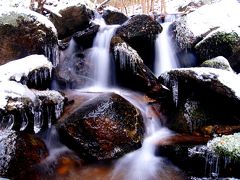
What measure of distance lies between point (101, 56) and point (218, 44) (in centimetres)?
314

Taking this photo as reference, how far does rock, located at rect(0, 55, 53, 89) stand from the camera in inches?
243

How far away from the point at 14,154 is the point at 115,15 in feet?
22.6

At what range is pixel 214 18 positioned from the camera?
884cm

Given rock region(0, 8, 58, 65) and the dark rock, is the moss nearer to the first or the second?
rock region(0, 8, 58, 65)

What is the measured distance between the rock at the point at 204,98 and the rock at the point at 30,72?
2850 mm

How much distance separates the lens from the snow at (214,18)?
8485 millimetres

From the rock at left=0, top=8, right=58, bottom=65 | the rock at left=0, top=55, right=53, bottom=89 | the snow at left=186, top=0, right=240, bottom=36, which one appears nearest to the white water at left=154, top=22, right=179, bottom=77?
the snow at left=186, top=0, right=240, bottom=36

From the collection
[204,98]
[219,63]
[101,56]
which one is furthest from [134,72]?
[219,63]

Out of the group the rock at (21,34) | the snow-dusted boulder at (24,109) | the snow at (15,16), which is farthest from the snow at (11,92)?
the snow at (15,16)

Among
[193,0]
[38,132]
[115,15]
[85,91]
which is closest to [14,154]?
[38,132]

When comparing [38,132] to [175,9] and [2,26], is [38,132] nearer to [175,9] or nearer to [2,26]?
[2,26]

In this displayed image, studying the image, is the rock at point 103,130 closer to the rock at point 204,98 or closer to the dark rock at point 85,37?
the rock at point 204,98

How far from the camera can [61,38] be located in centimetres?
973

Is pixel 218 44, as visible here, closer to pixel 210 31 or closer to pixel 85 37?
pixel 210 31
